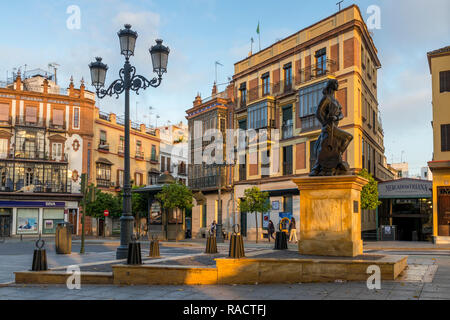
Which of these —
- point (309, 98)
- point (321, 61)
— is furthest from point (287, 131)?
point (321, 61)

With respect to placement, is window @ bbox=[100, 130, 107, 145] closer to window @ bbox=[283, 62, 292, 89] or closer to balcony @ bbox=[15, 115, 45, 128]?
balcony @ bbox=[15, 115, 45, 128]

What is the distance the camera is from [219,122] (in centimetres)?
3928

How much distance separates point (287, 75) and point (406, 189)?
11.5 m

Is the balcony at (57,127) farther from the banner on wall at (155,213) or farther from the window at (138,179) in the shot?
the banner on wall at (155,213)

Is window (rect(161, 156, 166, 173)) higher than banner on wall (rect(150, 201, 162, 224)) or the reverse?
higher

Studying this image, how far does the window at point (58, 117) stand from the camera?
48125 mm

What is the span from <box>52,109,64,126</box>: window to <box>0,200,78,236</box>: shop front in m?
8.32

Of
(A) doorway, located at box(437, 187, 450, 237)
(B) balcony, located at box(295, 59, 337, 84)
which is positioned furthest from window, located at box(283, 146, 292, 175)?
(A) doorway, located at box(437, 187, 450, 237)

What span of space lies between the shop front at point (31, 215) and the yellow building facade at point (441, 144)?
34.8 m

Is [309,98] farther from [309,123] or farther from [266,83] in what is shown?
[266,83]

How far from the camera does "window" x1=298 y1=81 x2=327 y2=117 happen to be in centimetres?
2977

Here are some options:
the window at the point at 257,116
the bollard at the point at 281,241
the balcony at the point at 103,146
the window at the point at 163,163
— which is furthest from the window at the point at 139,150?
the bollard at the point at 281,241

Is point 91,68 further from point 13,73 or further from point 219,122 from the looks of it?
point 13,73
